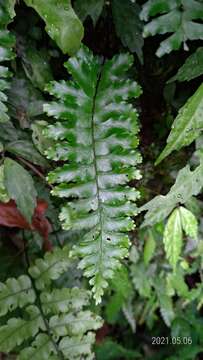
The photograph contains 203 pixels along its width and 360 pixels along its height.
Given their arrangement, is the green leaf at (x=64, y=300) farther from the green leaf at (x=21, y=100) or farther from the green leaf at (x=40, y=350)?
the green leaf at (x=21, y=100)

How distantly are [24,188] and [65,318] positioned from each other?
36cm

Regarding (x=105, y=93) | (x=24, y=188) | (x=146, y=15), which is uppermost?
(x=146, y=15)

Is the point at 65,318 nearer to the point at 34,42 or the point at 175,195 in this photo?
the point at 175,195

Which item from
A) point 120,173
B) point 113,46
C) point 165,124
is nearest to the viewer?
point 120,173

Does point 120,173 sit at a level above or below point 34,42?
below

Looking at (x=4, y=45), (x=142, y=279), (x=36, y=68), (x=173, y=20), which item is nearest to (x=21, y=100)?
(x=36, y=68)

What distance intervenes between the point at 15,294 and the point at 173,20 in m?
0.71

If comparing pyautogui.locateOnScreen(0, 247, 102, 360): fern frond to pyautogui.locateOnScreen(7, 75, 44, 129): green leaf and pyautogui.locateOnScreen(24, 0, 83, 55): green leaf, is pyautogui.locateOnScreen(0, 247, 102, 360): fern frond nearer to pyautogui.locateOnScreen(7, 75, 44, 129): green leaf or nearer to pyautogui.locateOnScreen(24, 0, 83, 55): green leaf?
pyautogui.locateOnScreen(7, 75, 44, 129): green leaf

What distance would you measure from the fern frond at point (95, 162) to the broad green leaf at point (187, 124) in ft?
0.26

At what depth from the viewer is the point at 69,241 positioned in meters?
1.36

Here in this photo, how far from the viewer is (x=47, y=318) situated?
1204 mm

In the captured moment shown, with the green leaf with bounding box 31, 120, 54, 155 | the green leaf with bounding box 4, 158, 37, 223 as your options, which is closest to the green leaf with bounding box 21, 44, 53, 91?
the green leaf with bounding box 31, 120, 54, 155

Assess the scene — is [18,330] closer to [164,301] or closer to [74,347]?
[74,347]

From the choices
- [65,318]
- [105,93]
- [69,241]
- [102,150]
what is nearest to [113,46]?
[105,93]
